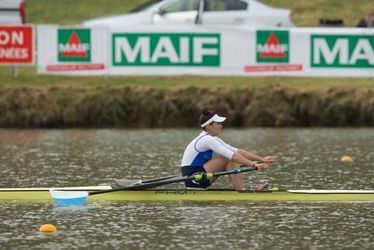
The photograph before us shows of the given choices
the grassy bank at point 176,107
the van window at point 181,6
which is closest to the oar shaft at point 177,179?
the grassy bank at point 176,107

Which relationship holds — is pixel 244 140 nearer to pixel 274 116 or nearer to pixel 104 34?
pixel 274 116

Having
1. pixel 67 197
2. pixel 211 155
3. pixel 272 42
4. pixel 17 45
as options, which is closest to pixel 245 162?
pixel 211 155

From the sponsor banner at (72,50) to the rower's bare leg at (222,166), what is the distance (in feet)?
45.1

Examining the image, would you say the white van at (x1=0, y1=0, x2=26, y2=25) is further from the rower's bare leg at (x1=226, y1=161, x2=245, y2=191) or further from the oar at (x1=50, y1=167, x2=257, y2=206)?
the rower's bare leg at (x1=226, y1=161, x2=245, y2=191)

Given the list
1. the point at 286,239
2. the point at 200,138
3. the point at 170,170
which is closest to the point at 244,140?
the point at 170,170

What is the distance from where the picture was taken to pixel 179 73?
33500 millimetres

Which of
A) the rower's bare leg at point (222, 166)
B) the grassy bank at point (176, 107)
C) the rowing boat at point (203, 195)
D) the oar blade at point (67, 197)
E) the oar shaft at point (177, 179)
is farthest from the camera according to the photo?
the grassy bank at point (176, 107)

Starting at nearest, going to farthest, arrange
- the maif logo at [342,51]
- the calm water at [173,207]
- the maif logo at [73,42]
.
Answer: the calm water at [173,207] → the maif logo at [73,42] → the maif logo at [342,51]

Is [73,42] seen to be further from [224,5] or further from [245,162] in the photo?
[245,162]

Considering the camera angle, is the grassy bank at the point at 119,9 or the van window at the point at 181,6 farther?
the grassy bank at the point at 119,9

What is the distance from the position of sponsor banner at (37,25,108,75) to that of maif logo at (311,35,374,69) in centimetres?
581

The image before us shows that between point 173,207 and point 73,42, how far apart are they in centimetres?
1461

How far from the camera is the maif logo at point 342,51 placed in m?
33.2

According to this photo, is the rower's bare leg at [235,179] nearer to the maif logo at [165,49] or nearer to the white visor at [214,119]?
the white visor at [214,119]
